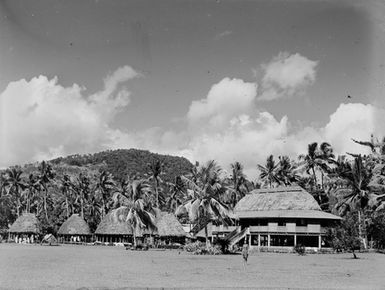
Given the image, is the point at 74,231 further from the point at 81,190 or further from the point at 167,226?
the point at 167,226

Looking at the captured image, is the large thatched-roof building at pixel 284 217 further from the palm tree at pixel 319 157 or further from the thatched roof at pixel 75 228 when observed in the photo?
the thatched roof at pixel 75 228

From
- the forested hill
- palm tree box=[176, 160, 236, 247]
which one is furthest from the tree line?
the forested hill

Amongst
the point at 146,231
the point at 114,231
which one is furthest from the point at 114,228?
the point at 146,231

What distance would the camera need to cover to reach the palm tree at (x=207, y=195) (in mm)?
44375

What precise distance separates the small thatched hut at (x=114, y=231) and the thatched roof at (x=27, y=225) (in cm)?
1355

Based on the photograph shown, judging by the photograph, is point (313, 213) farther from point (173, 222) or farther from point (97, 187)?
point (97, 187)

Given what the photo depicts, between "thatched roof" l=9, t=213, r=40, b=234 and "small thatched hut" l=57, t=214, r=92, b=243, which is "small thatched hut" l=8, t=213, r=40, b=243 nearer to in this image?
"thatched roof" l=9, t=213, r=40, b=234

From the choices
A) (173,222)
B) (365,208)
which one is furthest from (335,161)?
(173,222)

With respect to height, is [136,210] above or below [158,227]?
above

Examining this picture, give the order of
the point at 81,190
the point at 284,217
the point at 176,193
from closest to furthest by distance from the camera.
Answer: the point at 284,217
the point at 81,190
the point at 176,193

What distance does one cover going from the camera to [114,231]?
6662cm

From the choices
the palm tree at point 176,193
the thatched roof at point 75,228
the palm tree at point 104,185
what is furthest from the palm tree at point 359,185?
the palm tree at point 104,185

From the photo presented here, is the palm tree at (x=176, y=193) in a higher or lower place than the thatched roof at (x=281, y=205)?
higher

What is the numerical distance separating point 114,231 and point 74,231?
32.3ft
